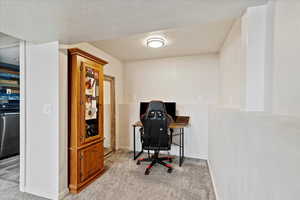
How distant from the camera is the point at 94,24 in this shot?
4.89 ft

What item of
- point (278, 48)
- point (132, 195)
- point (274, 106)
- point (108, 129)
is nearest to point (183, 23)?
point (278, 48)

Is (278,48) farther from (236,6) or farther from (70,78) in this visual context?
(70,78)

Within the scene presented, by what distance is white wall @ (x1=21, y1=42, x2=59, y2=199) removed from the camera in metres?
1.85

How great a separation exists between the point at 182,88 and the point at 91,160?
2355 mm

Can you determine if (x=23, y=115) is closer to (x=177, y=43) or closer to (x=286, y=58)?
(x=177, y=43)

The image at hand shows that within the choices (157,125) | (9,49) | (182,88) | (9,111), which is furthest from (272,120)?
(9,111)

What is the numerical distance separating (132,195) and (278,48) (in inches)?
86.6

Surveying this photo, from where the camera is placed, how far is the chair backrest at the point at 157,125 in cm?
250

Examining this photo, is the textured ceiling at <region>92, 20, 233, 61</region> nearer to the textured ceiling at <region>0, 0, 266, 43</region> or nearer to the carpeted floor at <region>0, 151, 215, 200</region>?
the textured ceiling at <region>0, 0, 266, 43</region>

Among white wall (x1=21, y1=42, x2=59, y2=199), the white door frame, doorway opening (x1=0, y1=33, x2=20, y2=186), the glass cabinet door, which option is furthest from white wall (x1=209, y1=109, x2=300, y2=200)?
doorway opening (x1=0, y1=33, x2=20, y2=186)

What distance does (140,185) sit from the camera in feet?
7.04

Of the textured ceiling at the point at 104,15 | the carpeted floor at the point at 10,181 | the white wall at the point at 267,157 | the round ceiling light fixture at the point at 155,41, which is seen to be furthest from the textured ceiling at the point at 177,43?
the carpeted floor at the point at 10,181

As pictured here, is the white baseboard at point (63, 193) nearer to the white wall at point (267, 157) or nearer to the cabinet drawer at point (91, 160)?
the cabinet drawer at point (91, 160)

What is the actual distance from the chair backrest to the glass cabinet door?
806mm
